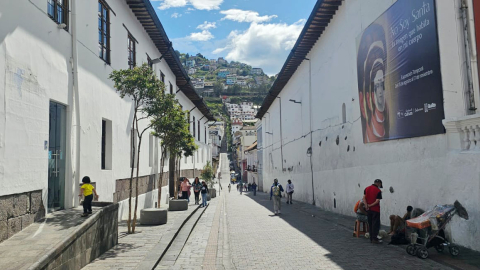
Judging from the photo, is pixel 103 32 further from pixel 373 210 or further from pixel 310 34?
pixel 310 34

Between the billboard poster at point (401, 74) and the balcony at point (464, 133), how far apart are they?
0.41 meters

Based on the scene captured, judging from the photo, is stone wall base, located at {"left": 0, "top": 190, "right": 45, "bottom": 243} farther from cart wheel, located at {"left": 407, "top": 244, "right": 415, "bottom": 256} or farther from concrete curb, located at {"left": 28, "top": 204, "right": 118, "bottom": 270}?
cart wheel, located at {"left": 407, "top": 244, "right": 415, "bottom": 256}

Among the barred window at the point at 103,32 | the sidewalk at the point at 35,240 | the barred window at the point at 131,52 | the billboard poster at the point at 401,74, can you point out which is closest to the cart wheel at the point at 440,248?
the billboard poster at the point at 401,74

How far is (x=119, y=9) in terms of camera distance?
43.2 feet

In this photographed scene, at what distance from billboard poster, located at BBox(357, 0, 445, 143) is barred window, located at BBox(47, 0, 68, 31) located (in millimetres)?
7935

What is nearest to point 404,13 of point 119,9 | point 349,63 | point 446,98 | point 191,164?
point 446,98

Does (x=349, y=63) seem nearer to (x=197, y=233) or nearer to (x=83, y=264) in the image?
(x=197, y=233)

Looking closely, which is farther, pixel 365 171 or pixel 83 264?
pixel 365 171

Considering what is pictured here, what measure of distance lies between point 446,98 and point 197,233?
7.41 m

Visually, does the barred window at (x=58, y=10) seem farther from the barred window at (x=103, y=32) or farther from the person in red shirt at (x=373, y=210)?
the person in red shirt at (x=373, y=210)

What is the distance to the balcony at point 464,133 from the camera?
7.20 m

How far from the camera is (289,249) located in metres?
8.66

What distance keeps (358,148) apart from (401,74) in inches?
161

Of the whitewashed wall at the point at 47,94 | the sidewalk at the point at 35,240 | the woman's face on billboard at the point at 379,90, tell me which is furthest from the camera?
the woman's face on billboard at the point at 379,90
